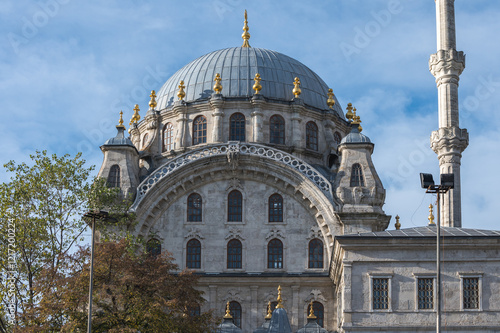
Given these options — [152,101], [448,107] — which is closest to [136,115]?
[152,101]

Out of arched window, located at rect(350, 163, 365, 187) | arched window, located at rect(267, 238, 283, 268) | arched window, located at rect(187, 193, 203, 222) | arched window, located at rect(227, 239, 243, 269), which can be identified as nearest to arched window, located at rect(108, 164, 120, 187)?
arched window, located at rect(187, 193, 203, 222)

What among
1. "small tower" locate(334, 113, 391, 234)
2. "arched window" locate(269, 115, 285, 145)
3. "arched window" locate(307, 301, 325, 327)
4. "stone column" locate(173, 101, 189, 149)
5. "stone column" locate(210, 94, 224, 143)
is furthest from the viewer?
"stone column" locate(173, 101, 189, 149)

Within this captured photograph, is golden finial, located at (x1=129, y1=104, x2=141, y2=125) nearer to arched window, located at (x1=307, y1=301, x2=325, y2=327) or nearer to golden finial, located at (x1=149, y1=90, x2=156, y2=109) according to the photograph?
golden finial, located at (x1=149, y1=90, x2=156, y2=109)

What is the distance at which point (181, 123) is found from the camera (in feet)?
199

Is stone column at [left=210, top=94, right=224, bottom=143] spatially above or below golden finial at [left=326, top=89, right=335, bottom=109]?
below

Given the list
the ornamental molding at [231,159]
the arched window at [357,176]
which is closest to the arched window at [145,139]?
the ornamental molding at [231,159]

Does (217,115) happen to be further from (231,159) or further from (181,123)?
(231,159)

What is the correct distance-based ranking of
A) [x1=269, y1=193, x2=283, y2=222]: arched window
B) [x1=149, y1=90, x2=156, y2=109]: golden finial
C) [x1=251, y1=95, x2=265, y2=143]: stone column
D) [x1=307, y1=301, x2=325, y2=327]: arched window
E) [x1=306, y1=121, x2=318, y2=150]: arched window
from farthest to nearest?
[x1=149, y1=90, x2=156, y2=109]: golden finial → [x1=306, y1=121, x2=318, y2=150]: arched window → [x1=251, y1=95, x2=265, y2=143]: stone column → [x1=269, y1=193, x2=283, y2=222]: arched window → [x1=307, y1=301, x2=325, y2=327]: arched window

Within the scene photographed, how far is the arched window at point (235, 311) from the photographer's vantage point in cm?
5391

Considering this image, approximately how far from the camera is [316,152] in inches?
2366

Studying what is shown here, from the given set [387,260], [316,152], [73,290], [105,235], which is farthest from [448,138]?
[73,290]

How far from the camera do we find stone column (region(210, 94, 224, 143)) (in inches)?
2334

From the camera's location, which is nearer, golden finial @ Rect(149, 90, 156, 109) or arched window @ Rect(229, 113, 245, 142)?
arched window @ Rect(229, 113, 245, 142)

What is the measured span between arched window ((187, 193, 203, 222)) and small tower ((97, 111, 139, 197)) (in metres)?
3.23
